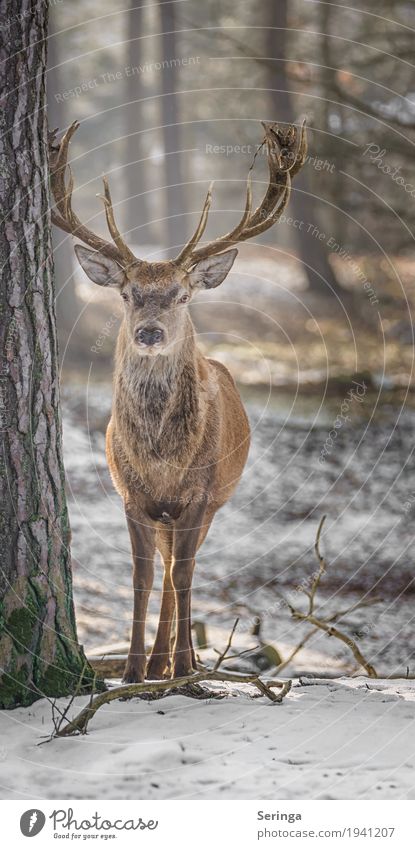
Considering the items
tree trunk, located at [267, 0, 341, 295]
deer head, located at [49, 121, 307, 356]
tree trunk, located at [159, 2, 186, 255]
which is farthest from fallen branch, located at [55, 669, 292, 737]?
tree trunk, located at [159, 2, 186, 255]

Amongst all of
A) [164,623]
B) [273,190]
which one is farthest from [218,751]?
[273,190]

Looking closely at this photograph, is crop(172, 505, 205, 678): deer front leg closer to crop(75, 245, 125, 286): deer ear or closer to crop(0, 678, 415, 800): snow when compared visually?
crop(0, 678, 415, 800): snow

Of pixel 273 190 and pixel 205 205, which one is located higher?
pixel 273 190

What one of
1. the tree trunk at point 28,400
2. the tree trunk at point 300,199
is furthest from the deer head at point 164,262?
the tree trunk at point 300,199

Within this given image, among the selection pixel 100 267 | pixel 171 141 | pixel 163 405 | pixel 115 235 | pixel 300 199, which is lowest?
pixel 163 405

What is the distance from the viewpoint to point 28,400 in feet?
17.6

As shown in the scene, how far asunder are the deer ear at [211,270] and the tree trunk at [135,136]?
1658 centimetres

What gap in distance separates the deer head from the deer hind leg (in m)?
1.23

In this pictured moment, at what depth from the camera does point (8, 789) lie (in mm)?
4586

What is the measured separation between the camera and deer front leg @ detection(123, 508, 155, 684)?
5895 mm

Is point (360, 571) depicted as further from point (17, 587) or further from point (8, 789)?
point (8, 789)

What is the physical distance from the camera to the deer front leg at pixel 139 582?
5895 millimetres

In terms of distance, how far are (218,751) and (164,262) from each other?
2.76m

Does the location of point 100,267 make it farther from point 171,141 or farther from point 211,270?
point 171,141
